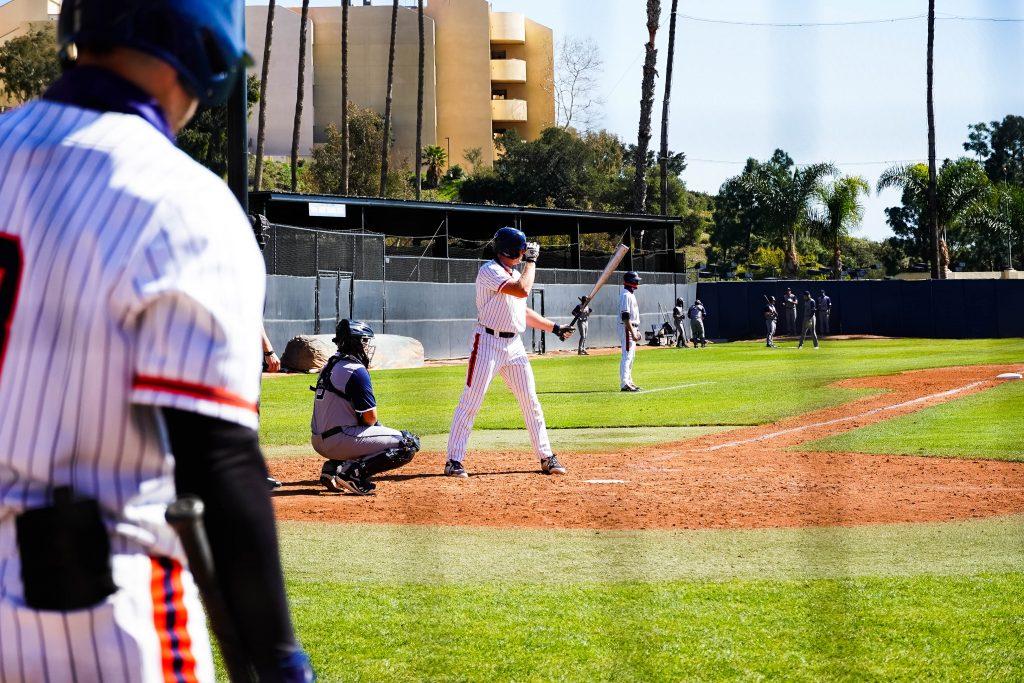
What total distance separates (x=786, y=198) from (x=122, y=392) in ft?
178

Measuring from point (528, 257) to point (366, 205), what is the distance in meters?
25.6

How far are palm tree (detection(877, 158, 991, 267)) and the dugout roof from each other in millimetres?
9764

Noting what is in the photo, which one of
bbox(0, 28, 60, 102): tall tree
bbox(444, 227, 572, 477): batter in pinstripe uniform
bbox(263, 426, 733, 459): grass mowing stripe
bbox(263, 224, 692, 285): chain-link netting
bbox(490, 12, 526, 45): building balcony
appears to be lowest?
bbox(263, 426, 733, 459): grass mowing stripe

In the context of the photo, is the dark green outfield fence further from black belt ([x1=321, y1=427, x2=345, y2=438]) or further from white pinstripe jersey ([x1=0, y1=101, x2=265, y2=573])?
white pinstripe jersey ([x1=0, y1=101, x2=265, y2=573])

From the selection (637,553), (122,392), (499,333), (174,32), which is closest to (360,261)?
(499,333)

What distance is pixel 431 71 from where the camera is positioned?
2788 inches

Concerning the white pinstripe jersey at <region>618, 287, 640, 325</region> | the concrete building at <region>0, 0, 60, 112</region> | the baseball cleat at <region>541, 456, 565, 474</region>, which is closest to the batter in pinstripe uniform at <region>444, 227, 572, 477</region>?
the baseball cleat at <region>541, 456, 565, 474</region>

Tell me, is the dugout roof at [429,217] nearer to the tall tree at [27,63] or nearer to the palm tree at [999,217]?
the palm tree at [999,217]

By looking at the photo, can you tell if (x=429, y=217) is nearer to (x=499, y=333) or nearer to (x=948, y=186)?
(x=948, y=186)

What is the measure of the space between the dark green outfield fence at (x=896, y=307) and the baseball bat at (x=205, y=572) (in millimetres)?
44044

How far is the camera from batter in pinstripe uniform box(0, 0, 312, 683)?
5.54 feet

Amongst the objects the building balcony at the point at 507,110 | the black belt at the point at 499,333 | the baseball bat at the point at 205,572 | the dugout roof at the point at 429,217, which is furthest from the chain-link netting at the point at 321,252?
the building balcony at the point at 507,110

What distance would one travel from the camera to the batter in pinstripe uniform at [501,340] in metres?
9.84

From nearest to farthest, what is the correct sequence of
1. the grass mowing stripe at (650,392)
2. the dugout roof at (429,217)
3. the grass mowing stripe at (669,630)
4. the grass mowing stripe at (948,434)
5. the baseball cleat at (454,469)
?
the grass mowing stripe at (669,630)
the baseball cleat at (454,469)
the grass mowing stripe at (948,434)
the grass mowing stripe at (650,392)
the dugout roof at (429,217)
